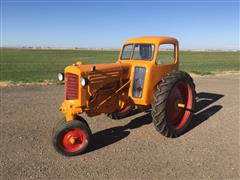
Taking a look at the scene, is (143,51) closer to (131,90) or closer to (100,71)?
(131,90)

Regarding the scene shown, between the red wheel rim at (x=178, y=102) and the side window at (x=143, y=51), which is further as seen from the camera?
the red wheel rim at (x=178, y=102)

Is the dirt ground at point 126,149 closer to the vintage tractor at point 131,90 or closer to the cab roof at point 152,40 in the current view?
the vintage tractor at point 131,90

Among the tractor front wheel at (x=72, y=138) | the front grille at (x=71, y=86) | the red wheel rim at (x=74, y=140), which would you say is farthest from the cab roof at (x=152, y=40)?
the red wheel rim at (x=74, y=140)

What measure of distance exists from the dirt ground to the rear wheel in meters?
0.27

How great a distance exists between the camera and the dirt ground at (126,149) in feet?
16.1

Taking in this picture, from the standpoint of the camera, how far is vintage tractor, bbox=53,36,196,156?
5.71m

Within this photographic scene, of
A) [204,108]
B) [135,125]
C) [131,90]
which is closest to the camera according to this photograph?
[131,90]

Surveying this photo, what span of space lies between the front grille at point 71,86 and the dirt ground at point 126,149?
3.71 ft

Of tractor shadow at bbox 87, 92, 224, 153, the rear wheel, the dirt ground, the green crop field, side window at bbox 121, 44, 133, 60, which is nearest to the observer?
the dirt ground

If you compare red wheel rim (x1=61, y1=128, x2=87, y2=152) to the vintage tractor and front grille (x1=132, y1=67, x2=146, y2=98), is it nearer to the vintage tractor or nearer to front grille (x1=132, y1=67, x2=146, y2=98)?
the vintage tractor

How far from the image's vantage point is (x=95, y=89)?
6.12 metres

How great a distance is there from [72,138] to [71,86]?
1.06m

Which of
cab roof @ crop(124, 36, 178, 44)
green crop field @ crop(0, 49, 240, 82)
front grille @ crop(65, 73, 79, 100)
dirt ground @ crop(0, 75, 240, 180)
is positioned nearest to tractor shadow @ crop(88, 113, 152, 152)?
dirt ground @ crop(0, 75, 240, 180)

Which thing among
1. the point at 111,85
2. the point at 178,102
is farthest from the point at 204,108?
the point at 111,85
